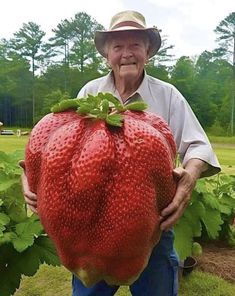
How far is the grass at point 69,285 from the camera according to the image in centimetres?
384

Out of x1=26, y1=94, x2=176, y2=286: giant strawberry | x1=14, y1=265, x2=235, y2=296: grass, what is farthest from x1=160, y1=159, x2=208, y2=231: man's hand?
x1=14, y1=265, x2=235, y2=296: grass

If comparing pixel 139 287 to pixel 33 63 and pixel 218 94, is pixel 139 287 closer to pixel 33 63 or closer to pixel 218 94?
pixel 218 94

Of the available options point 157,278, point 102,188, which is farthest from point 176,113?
point 102,188

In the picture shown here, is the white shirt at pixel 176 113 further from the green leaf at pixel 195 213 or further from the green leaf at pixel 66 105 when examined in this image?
the green leaf at pixel 195 213

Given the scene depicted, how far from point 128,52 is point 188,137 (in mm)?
384

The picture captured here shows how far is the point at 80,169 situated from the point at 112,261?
0.74 feet

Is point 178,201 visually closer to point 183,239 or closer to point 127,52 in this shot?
point 127,52

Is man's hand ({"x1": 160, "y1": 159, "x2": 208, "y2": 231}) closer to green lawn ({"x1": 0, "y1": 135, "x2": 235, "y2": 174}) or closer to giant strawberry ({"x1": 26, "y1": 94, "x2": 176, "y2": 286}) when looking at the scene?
giant strawberry ({"x1": 26, "y1": 94, "x2": 176, "y2": 286})

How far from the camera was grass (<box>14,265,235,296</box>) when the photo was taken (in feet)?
12.6

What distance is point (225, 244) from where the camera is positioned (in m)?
4.93

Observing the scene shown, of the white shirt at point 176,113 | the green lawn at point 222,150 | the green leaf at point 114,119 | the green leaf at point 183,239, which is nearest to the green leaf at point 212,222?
the green leaf at point 183,239

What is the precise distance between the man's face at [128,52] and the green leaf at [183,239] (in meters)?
1.36

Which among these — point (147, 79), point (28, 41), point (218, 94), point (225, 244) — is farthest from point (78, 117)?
point (28, 41)

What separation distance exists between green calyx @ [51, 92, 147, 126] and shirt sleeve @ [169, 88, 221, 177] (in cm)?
48
